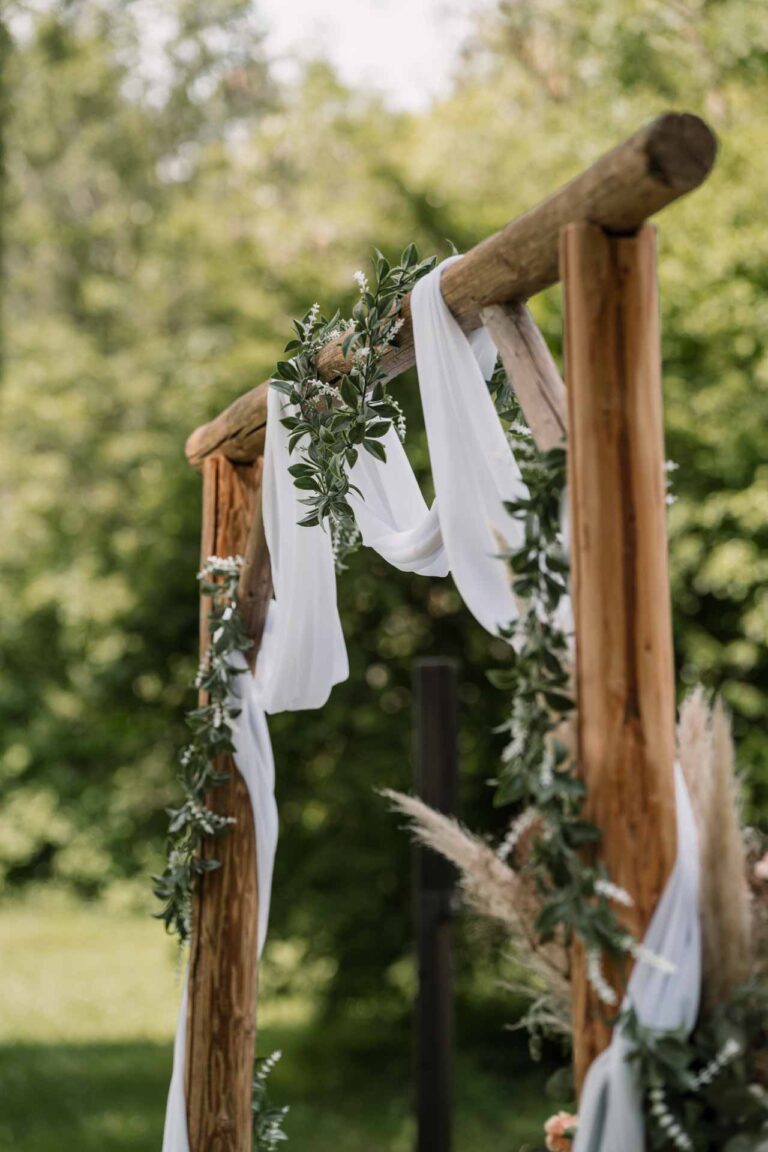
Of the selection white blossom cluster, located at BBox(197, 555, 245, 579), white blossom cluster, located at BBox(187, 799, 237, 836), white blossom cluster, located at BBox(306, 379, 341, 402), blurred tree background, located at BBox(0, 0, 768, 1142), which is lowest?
white blossom cluster, located at BBox(187, 799, 237, 836)

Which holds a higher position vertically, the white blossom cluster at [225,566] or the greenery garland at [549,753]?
the white blossom cluster at [225,566]

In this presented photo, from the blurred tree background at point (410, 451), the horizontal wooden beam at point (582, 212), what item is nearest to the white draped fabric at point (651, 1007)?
the horizontal wooden beam at point (582, 212)

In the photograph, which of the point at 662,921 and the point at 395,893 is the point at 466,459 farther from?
the point at 395,893

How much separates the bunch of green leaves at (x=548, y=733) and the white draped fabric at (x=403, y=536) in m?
0.07

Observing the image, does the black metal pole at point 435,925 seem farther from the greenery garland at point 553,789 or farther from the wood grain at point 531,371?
the wood grain at point 531,371

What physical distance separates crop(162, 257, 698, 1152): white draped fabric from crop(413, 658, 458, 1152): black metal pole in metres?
1.32

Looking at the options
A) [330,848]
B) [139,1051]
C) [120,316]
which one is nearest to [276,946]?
[330,848]

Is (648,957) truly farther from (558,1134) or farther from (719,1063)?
(558,1134)

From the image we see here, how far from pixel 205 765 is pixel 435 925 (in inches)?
63.0

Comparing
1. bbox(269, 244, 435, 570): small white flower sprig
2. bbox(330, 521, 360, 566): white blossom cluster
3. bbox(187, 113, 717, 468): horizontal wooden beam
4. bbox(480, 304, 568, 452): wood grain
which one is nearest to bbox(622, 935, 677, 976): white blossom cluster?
bbox(480, 304, 568, 452): wood grain

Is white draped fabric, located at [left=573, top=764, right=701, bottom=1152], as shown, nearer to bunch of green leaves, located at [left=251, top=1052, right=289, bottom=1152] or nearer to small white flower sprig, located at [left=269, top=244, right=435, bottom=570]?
small white flower sprig, located at [left=269, top=244, right=435, bottom=570]

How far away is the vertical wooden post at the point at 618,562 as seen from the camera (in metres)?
1.54

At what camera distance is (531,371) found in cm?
178

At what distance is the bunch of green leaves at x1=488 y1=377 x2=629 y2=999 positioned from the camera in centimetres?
152
